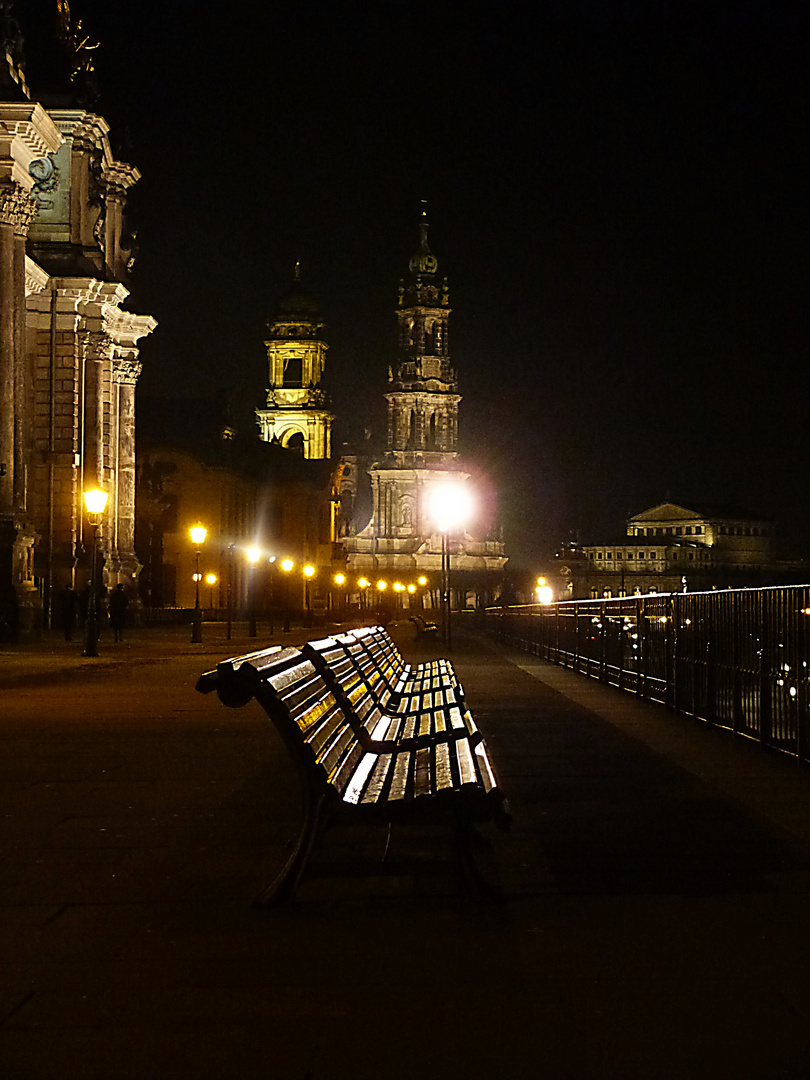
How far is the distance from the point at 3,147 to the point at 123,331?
2365cm

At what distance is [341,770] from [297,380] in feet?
447

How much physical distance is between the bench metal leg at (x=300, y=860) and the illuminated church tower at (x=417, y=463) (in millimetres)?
124374

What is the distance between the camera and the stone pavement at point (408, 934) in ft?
12.9

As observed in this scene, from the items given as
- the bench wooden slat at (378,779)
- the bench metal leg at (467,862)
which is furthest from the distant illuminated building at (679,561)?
the bench metal leg at (467,862)

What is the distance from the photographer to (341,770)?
245 inches

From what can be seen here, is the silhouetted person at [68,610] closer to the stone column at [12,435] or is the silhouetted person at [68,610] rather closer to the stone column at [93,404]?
the stone column at [12,435]

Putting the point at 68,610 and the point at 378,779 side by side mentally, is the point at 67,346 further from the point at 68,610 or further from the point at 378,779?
the point at 378,779

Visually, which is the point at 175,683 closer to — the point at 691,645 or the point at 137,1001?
the point at 691,645

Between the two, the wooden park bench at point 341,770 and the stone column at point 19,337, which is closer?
the wooden park bench at point 341,770

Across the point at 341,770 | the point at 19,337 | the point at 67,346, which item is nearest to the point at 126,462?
the point at 67,346

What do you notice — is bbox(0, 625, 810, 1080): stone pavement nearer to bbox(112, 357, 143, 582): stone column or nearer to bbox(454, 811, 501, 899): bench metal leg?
bbox(454, 811, 501, 899): bench metal leg

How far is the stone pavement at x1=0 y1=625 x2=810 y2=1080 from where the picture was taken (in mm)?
3928

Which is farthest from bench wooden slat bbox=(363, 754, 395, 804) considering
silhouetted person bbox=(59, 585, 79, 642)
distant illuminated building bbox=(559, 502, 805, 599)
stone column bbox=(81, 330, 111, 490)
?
distant illuminated building bbox=(559, 502, 805, 599)

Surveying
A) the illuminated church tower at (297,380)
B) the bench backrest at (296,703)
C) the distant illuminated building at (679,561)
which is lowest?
the bench backrest at (296,703)
